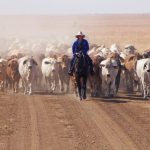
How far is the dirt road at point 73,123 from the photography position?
12391 mm

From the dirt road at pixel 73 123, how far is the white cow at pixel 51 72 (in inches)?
124

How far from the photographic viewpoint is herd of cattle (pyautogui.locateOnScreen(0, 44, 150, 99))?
2133cm

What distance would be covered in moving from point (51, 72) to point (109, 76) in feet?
10.3

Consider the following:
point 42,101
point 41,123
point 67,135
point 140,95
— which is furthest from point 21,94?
point 67,135

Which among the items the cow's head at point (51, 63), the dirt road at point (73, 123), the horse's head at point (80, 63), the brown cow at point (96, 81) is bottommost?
the dirt road at point (73, 123)

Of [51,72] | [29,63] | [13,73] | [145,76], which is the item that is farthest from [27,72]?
[145,76]

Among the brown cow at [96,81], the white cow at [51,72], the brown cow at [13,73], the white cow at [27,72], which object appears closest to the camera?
the brown cow at [96,81]

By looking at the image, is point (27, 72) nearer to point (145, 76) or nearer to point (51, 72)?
point (51, 72)

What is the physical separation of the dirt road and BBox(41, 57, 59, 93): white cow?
3.15 metres

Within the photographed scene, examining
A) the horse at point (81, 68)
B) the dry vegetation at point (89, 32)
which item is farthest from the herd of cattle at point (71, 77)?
the dry vegetation at point (89, 32)

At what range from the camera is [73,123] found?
1488 centimetres

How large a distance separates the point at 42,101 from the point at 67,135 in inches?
239

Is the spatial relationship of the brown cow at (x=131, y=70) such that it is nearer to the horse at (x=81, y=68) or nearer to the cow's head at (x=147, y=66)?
the cow's head at (x=147, y=66)

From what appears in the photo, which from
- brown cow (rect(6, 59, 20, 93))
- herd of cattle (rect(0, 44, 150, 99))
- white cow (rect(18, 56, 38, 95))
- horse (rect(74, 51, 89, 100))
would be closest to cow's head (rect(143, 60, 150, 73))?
herd of cattle (rect(0, 44, 150, 99))
